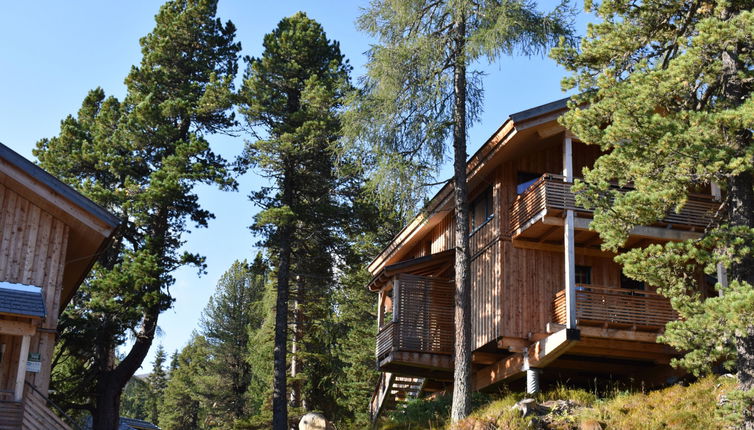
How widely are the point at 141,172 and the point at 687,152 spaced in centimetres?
2075

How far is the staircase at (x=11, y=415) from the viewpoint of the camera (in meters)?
15.6

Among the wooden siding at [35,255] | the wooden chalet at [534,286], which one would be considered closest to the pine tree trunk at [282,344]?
the wooden chalet at [534,286]

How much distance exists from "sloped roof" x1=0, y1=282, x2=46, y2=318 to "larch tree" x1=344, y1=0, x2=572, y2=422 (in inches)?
308

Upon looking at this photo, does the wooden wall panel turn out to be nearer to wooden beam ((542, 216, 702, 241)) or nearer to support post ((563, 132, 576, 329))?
support post ((563, 132, 576, 329))

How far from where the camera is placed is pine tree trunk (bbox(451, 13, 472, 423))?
60.1ft

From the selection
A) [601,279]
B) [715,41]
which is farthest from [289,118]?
[715,41]

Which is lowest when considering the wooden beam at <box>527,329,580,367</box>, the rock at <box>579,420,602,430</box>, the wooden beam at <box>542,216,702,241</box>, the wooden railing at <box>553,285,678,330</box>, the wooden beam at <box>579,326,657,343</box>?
the rock at <box>579,420,602,430</box>

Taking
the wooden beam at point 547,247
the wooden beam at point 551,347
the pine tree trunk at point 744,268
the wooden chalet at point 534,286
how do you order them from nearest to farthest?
the pine tree trunk at point 744,268 → the wooden beam at point 551,347 → the wooden chalet at point 534,286 → the wooden beam at point 547,247

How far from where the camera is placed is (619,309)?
19094mm

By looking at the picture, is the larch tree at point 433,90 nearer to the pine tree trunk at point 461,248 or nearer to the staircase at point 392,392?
the pine tree trunk at point 461,248

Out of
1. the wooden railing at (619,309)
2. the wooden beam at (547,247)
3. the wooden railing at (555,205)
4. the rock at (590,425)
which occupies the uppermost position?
the wooden railing at (555,205)

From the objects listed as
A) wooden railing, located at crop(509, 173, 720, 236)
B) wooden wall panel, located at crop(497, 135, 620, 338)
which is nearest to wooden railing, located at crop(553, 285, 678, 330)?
wooden wall panel, located at crop(497, 135, 620, 338)

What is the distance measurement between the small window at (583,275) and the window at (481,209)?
2.74 m

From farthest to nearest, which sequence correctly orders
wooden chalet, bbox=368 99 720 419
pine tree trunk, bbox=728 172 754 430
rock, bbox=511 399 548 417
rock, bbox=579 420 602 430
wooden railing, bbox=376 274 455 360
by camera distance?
wooden railing, bbox=376 274 455 360, wooden chalet, bbox=368 99 720 419, rock, bbox=511 399 548 417, rock, bbox=579 420 602 430, pine tree trunk, bbox=728 172 754 430
